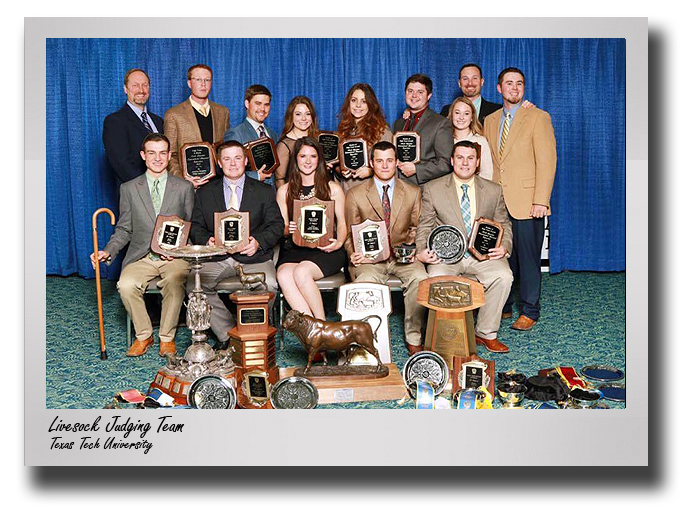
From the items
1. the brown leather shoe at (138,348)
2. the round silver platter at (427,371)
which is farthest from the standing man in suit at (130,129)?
the round silver platter at (427,371)

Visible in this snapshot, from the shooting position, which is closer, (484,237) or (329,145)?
(484,237)

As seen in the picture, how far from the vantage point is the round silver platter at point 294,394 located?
201 inches

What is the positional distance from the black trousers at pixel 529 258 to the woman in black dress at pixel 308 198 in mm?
1162

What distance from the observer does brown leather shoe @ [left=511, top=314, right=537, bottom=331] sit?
653 centimetres

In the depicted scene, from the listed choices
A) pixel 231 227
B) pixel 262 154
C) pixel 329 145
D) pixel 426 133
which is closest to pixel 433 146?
pixel 426 133

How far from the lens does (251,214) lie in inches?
244

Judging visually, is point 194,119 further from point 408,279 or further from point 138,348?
point 408,279

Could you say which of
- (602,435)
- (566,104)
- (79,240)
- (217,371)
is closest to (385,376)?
(217,371)

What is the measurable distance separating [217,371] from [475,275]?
179 cm

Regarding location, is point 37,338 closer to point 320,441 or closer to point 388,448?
point 320,441

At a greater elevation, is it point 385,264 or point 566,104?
point 566,104

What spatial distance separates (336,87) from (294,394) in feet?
9.64

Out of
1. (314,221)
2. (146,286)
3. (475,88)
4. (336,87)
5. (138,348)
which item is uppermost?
(336,87)

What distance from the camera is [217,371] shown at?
539cm
